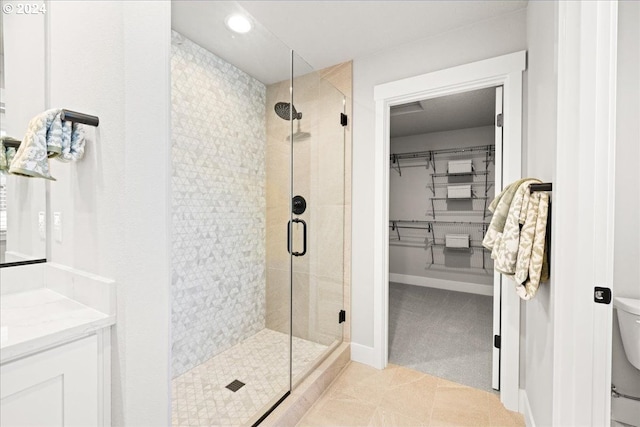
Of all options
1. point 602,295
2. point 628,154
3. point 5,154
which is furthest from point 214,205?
point 628,154

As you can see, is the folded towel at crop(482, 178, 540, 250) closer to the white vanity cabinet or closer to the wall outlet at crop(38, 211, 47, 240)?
the white vanity cabinet

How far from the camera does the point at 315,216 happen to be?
220 centimetres

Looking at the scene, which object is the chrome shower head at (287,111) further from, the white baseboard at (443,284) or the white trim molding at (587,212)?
the white baseboard at (443,284)

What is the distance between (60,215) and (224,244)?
119 cm

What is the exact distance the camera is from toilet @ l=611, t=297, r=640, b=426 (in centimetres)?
117

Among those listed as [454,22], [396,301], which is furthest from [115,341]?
[396,301]

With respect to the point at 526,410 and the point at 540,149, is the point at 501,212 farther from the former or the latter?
the point at 526,410

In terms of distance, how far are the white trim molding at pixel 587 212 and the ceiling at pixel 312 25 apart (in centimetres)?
93

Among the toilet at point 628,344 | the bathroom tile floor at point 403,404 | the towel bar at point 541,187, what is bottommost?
the bathroom tile floor at point 403,404

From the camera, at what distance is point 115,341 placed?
3.09ft

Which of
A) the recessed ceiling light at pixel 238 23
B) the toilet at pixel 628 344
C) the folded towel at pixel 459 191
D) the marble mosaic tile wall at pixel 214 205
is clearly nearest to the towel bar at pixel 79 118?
the marble mosaic tile wall at pixel 214 205

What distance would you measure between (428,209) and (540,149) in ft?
10.6

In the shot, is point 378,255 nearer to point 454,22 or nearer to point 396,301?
point 454,22

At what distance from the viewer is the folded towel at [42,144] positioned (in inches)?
34.7
